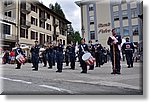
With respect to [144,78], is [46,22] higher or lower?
higher

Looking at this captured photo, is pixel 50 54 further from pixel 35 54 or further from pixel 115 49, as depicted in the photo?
pixel 115 49

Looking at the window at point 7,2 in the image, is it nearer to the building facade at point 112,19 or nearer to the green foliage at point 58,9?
the green foliage at point 58,9

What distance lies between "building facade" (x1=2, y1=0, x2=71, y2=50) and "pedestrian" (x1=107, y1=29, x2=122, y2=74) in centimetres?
43

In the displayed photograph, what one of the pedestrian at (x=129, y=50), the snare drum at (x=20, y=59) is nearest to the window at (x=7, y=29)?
the snare drum at (x=20, y=59)

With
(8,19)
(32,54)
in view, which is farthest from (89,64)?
(8,19)

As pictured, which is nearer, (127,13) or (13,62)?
(127,13)

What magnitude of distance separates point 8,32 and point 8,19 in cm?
14

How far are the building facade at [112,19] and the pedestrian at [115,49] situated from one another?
0.12 ft

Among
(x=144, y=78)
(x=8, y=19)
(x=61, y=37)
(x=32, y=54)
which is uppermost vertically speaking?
(x=8, y=19)

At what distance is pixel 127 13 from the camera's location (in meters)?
2.47

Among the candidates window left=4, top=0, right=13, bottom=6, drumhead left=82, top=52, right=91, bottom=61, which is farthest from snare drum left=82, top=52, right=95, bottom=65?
window left=4, top=0, right=13, bottom=6

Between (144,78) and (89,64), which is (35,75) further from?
(144,78)

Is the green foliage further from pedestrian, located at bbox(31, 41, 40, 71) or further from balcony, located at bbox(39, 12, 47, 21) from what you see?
pedestrian, located at bbox(31, 41, 40, 71)

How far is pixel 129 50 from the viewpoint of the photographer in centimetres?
249
